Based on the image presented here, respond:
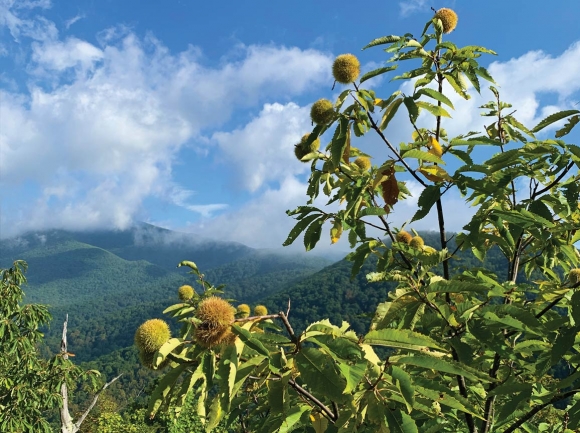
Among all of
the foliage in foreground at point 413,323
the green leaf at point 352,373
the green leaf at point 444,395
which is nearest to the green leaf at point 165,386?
the foliage in foreground at point 413,323

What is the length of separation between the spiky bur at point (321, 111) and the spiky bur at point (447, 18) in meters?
1.00

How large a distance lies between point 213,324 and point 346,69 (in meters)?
1.89

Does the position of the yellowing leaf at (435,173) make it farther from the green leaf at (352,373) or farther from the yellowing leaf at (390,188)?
the green leaf at (352,373)

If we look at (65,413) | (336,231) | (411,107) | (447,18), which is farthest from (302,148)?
(65,413)

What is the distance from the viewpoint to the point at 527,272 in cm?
339

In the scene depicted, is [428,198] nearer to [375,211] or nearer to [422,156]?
[422,156]

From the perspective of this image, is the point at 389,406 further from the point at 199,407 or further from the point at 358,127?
the point at 358,127

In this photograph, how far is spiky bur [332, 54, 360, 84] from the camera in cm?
262

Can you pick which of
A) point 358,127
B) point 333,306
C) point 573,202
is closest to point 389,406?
point 573,202

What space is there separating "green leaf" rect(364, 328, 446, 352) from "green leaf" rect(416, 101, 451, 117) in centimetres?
135

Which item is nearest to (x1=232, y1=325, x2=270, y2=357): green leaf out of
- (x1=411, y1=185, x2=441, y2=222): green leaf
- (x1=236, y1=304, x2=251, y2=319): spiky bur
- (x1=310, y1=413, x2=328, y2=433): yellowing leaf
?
(x1=236, y1=304, x2=251, y2=319): spiky bur

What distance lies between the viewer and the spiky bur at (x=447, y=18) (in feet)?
8.85

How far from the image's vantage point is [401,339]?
1.35 m

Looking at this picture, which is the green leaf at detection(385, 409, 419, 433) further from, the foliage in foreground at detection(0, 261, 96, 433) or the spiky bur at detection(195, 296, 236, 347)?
the foliage in foreground at detection(0, 261, 96, 433)
